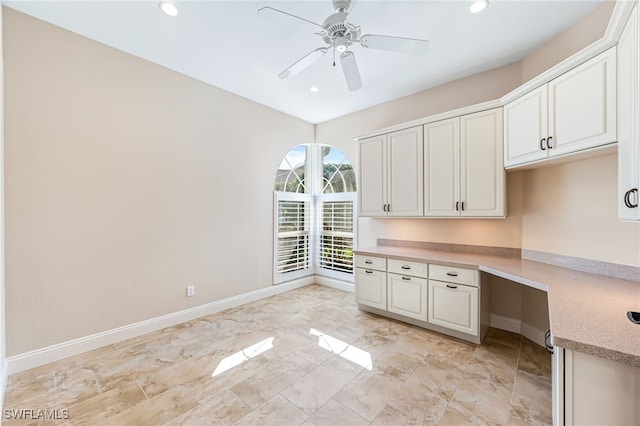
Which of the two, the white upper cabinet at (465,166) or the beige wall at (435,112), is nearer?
the white upper cabinet at (465,166)

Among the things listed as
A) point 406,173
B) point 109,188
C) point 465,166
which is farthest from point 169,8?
point 465,166

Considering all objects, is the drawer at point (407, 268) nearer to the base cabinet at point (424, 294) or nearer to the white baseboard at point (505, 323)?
the base cabinet at point (424, 294)

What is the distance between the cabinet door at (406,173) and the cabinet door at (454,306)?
935 mm

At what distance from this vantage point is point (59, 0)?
2.05 m

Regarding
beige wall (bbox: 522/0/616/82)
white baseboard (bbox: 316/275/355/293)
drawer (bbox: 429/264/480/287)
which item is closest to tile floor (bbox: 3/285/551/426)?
drawer (bbox: 429/264/480/287)

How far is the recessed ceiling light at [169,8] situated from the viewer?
2061 millimetres

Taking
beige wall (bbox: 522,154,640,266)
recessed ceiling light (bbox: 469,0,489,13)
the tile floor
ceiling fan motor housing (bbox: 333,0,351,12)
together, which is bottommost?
the tile floor

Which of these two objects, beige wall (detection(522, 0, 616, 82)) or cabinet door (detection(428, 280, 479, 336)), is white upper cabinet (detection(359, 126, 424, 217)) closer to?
cabinet door (detection(428, 280, 479, 336))

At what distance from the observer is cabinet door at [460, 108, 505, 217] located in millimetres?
2686

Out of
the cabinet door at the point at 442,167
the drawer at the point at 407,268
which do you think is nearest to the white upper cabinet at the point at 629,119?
the cabinet door at the point at 442,167

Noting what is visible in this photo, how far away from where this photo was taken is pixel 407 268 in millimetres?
3055

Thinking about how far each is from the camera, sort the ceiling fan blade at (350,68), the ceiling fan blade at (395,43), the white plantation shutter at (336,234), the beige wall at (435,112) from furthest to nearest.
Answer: the white plantation shutter at (336,234), the beige wall at (435,112), the ceiling fan blade at (350,68), the ceiling fan blade at (395,43)

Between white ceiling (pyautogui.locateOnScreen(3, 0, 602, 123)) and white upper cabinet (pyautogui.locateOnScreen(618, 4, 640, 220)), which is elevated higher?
white ceiling (pyautogui.locateOnScreen(3, 0, 602, 123))

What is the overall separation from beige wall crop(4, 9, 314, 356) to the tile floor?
51 cm
